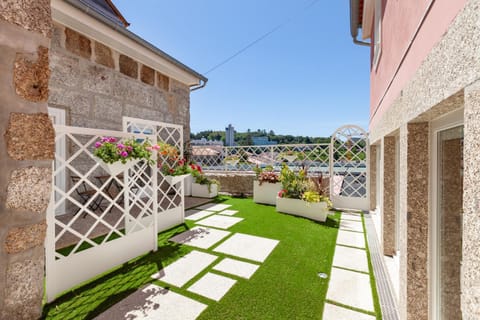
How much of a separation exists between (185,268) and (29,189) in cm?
183

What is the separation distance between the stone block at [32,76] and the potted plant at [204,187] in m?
5.34

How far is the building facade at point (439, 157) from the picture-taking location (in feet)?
2.46

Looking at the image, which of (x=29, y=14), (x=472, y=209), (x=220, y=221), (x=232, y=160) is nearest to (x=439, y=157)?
(x=472, y=209)

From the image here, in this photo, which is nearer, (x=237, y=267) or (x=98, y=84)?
(x=237, y=267)

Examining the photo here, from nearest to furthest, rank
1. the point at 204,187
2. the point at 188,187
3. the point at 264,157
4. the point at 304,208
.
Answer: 1. the point at 304,208
2. the point at 204,187
3. the point at 188,187
4. the point at 264,157

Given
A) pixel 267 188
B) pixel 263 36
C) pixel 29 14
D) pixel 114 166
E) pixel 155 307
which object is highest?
pixel 263 36

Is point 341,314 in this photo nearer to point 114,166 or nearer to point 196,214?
point 114,166

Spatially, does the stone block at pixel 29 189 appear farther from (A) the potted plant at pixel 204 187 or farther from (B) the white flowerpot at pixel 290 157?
(B) the white flowerpot at pixel 290 157

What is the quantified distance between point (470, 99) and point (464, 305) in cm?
80

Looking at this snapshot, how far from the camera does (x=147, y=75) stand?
17.0 feet

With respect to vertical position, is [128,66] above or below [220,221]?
above

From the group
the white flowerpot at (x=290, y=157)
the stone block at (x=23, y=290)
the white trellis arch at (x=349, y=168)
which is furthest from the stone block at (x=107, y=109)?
the white trellis arch at (x=349, y=168)

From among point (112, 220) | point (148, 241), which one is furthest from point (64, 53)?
point (148, 241)

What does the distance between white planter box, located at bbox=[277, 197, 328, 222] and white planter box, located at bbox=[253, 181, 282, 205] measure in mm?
826
